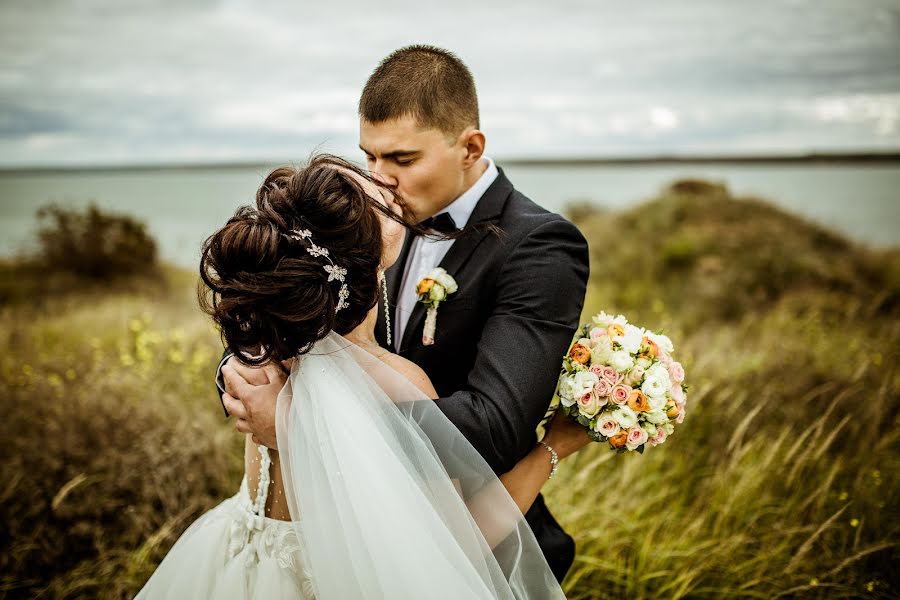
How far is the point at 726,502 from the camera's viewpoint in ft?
12.8

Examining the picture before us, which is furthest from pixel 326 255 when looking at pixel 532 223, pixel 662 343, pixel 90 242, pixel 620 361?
pixel 90 242

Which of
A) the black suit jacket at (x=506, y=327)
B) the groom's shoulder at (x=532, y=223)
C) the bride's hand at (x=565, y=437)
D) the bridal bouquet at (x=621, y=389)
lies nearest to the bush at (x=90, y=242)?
the black suit jacket at (x=506, y=327)

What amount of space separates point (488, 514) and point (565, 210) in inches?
681

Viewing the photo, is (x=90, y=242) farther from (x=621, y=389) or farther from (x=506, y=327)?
(x=621, y=389)

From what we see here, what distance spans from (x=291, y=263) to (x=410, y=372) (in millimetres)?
574

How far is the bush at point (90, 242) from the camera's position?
40.7ft

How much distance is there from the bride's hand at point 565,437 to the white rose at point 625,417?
20 cm

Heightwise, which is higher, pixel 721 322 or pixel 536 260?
pixel 536 260

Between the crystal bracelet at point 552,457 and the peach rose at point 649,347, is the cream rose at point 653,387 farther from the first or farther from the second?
the crystal bracelet at point 552,457

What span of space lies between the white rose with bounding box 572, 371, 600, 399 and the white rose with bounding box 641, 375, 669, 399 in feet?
0.65

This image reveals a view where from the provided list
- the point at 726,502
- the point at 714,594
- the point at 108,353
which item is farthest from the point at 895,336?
the point at 108,353

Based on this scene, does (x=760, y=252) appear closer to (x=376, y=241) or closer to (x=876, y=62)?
(x=876, y=62)

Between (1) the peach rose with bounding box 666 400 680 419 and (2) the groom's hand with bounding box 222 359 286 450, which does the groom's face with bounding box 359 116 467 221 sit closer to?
(2) the groom's hand with bounding box 222 359 286 450

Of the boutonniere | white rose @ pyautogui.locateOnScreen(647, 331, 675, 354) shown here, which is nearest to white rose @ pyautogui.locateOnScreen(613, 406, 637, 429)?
white rose @ pyautogui.locateOnScreen(647, 331, 675, 354)
